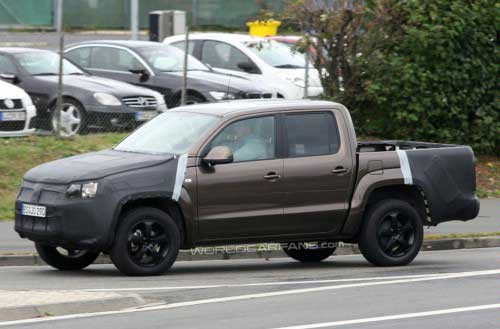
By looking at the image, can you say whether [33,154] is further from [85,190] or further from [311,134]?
[85,190]

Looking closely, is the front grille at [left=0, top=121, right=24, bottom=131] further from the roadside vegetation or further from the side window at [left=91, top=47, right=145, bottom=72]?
the side window at [left=91, top=47, right=145, bottom=72]

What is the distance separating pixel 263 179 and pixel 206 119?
0.83m

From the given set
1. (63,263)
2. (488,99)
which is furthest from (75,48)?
Answer: (63,263)

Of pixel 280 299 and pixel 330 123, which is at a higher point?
pixel 330 123

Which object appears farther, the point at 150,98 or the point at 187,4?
the point at 187,4

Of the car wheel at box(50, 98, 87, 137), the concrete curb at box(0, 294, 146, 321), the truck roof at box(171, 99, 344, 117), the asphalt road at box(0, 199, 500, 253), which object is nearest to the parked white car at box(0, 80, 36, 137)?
the car wheel at box(50, 98, 87, 137)

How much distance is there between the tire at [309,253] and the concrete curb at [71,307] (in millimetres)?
4049

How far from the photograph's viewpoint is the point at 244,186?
1286 centimetres

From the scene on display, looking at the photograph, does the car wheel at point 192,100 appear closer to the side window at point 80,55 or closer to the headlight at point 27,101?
the side window at point 80,55

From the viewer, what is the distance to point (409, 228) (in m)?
13.7

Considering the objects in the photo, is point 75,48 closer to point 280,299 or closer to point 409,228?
point 409,228

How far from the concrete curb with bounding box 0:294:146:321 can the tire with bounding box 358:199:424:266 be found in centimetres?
349

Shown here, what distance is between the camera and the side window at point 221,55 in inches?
1022

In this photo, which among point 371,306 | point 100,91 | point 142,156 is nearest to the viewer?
point 371,306
